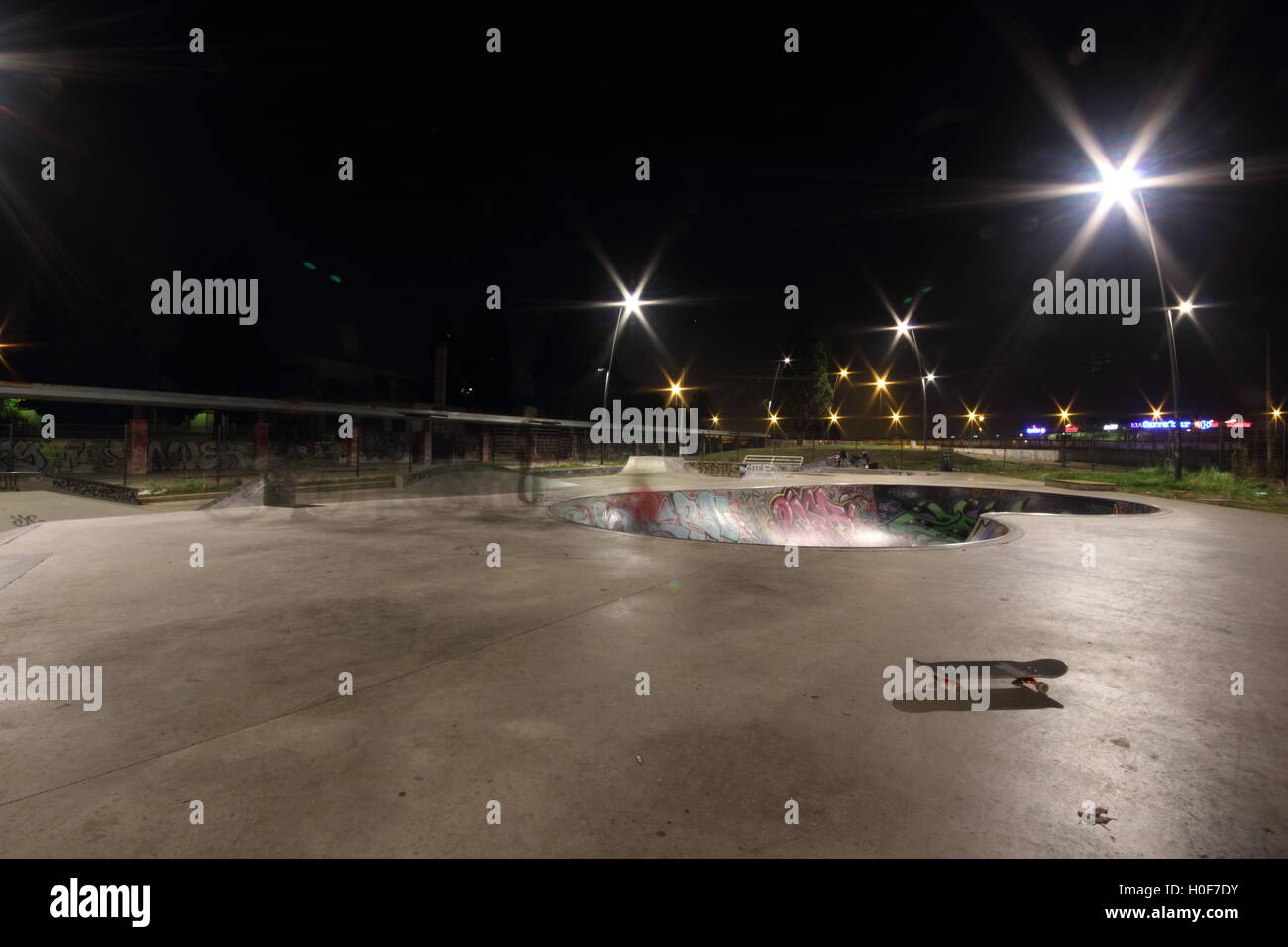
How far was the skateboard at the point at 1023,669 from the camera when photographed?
367cm

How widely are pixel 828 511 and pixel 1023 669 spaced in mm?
16418

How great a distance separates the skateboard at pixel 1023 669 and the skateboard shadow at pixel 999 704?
0.13m

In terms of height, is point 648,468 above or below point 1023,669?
above

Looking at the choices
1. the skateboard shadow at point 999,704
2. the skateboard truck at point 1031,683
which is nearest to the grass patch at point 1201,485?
the skateboard truck at point 1031,683

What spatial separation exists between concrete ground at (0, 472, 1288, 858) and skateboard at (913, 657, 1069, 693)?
0.11 meters

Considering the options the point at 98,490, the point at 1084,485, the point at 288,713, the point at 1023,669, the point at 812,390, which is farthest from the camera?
the point at 812,390

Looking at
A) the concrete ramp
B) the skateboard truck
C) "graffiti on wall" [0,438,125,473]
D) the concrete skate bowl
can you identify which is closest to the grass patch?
the concrete skate bowl

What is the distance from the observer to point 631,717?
3.19 metres

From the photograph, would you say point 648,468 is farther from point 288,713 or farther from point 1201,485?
point 288,713

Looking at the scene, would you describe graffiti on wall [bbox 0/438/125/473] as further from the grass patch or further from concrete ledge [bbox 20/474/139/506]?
the grass patch

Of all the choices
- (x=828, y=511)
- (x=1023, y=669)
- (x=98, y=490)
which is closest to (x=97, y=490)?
(x=98, y=490)

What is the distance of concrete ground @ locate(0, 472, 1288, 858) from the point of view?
2213mm

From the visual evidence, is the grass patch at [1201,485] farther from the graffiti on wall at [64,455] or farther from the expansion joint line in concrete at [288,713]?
the graffiti on wall at [64,455]

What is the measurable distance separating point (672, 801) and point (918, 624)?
3478 mm
